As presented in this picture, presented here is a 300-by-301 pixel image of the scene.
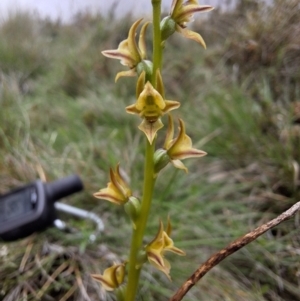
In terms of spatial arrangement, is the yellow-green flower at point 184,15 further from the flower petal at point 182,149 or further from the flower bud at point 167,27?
the flower petal at point 182,149

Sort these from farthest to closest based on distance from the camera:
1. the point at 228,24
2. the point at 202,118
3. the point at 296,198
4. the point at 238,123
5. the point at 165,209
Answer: the point at 228,24, the point at 202,118, the point at 238,123, the point at 165,209, the point at 296,198

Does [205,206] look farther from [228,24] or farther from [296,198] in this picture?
[228,24]

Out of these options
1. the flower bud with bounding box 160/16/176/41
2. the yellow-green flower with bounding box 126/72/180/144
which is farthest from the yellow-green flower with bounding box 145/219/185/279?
the flower bud with bounding box 160/16/176/41

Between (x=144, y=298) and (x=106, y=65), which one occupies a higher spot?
(x=144, y=298)

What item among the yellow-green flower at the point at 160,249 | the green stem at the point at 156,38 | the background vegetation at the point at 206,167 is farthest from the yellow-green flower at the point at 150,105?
the background vegetation at the point at 206,167

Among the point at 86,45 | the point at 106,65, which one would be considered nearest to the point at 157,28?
the point at 106,65

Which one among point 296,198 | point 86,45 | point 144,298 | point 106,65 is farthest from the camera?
point 86,45

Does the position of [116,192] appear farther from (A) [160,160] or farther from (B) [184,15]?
(B) [184,15]
